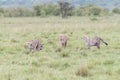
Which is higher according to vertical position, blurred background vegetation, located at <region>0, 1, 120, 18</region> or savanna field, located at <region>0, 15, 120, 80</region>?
savanna field, located at <region>0, 15, 120, 80</region>

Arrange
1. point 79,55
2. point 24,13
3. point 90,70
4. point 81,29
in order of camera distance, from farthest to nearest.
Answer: point 24,13
point 81,29
point 79,55
point 90,70

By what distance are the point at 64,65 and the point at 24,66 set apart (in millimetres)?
1157

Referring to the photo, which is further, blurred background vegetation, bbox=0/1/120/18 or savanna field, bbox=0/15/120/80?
blurred background vegetation, bbox=0/1/120/18

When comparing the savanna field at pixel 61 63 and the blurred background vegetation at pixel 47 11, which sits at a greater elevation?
the savanna field at pixel 61 63

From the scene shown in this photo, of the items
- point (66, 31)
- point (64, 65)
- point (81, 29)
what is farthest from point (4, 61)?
point (81, 29)

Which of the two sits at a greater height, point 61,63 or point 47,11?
point 61,63

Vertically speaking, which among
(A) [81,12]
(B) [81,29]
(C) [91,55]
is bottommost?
(A) [81,12]

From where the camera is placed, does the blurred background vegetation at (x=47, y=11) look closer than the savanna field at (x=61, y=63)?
No

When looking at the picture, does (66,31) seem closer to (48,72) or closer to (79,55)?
(79,55)

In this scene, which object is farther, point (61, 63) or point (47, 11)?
point (47, 11)

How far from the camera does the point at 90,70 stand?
9.76m

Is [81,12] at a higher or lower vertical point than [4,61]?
lower

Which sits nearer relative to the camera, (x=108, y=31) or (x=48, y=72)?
(x=48, y=72)

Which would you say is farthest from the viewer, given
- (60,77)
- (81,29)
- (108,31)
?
(81,29)
